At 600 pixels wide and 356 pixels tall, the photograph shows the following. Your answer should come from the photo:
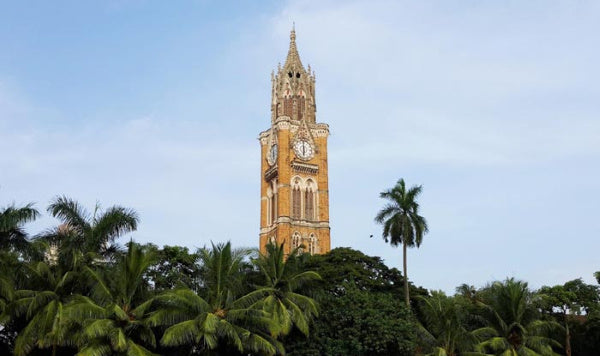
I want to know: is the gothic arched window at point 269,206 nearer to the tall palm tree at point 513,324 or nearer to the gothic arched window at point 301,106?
the gothic arched window at point 301,106

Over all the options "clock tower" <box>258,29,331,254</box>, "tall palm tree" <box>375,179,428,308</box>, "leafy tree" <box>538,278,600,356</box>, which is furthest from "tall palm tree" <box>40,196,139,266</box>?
"clock tower" <box>258,29,331,254</box>

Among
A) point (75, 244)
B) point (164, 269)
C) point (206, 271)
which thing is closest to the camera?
point (75, 244)

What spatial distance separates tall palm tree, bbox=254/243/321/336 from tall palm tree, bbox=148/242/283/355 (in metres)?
0.69

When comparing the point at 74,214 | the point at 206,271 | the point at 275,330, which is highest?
the point at 74,214

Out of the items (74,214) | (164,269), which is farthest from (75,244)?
(164,269)

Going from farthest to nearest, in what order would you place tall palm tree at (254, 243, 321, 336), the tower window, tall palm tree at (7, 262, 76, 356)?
the tower window
tall palm tree at (254, 243, 321, 336)
tall palm tree at (7, 262, 76, 356)

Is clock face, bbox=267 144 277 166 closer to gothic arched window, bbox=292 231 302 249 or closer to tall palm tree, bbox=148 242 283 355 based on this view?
gothic arched window, bbox=292 231 302 249

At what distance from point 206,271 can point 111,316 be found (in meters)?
5.41

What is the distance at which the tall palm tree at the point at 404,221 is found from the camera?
3597cm

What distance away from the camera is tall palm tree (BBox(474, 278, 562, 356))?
107 feet

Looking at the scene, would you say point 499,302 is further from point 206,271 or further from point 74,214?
point 74,214

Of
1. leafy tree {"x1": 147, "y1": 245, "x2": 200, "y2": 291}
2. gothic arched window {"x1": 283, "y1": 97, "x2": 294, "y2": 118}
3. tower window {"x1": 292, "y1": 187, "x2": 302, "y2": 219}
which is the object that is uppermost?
gothic arched window {"x1": 283, "y1": 97, "x2": 294, "y2": 118}

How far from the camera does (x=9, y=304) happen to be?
977 inches

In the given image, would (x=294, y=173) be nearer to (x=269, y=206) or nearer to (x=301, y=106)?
(x=269, y=206)
